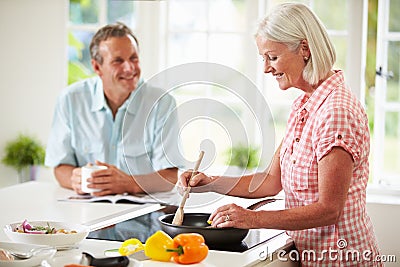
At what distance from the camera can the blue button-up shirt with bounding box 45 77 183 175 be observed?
338cm

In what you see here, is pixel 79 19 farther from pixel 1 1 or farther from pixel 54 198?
pixel 54 198

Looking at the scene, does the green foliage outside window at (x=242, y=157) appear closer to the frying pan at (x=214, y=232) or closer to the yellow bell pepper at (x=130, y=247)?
the frying pan at (x=214, y=232)

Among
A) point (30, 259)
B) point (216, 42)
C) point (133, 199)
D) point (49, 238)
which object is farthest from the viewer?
point (216, 42)

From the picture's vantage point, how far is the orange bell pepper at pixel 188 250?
1954 mm

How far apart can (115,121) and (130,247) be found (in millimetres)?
1467

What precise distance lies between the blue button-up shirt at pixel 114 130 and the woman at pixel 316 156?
1.04 meters

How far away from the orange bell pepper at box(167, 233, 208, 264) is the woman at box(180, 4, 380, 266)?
0.22 metres

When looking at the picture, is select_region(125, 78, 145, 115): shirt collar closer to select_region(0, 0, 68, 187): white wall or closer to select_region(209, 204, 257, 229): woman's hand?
select_region(209, 204, 257, 229): woman's hand

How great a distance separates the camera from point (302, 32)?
90.7 inches

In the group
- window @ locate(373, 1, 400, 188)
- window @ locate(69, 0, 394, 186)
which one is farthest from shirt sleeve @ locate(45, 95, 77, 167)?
window @ locate(373, 1, 400, 188)

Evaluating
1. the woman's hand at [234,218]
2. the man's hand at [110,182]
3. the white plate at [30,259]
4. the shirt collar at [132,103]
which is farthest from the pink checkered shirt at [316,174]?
the shirt collar at [132,103]

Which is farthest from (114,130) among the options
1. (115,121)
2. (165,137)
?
(165,137)

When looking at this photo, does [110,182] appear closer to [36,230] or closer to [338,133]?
[36,230]

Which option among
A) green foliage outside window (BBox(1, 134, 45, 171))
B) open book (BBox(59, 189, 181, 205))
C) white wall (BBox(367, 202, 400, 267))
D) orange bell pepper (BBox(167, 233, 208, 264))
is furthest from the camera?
green foliage outside window (BBox(1, 134, 45, 171))
